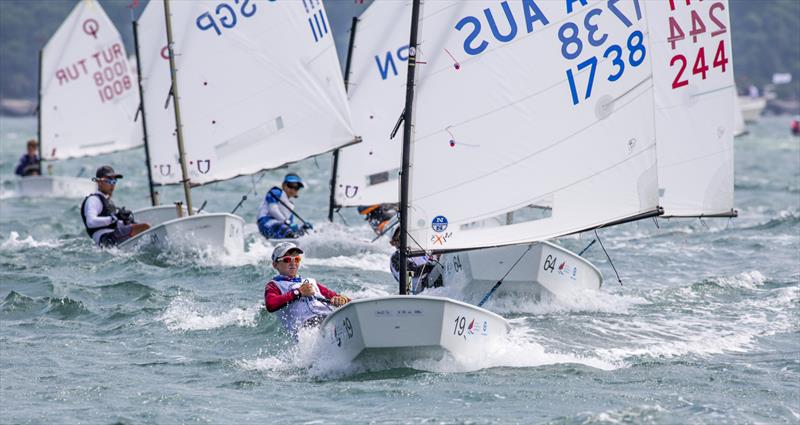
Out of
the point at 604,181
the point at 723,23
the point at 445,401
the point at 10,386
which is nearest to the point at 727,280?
the point at 723,23

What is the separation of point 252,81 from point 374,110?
6.39 feet

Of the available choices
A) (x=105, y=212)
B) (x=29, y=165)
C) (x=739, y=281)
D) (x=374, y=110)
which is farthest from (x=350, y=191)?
(x=29, y=165)

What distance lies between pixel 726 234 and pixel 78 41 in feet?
46.7

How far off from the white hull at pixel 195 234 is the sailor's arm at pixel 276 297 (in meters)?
5.96

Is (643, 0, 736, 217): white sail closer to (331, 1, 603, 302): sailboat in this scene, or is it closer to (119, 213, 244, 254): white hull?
(331, 1, 603, 302): sailboat

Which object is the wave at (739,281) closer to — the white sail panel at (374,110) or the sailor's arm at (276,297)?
the white sail panel at (374,110)

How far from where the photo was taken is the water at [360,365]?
997 cm

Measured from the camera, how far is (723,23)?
16891mm

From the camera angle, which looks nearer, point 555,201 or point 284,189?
point 555,201

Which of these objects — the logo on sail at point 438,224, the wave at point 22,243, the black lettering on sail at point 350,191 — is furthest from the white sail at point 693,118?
the wave at point 22,243

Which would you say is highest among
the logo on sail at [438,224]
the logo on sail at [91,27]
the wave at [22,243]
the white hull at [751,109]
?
the white hull at [751,109]

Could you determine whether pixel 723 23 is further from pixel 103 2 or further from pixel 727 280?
pixel 103 2

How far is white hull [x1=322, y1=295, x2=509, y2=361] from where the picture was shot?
10.4 m

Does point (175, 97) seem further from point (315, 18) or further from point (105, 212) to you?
point (315, 18)
